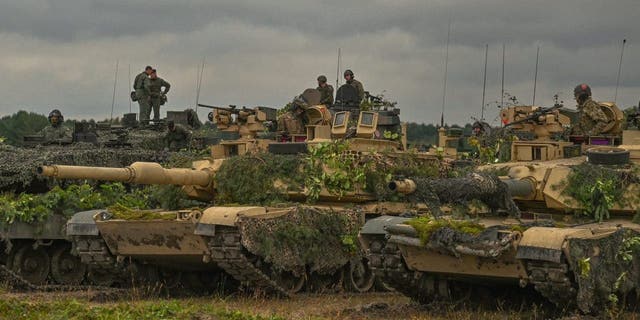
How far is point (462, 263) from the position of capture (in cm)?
1592

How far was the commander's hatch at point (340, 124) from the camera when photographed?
68.8 ft

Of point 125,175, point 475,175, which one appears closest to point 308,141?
point 125,175

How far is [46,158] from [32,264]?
2151 millimetres

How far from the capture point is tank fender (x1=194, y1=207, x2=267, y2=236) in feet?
58.2

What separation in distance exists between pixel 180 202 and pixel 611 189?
7.55 meters

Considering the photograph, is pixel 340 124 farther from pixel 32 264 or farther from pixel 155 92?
pixel 155 92

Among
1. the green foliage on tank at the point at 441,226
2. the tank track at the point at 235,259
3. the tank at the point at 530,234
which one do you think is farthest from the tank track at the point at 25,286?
the green foliage on tank at the point at 441,226

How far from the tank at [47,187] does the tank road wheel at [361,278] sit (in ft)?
15.2

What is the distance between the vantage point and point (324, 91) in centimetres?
2470

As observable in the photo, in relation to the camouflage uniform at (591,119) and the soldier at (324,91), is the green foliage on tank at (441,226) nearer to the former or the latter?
the camouflage uniform at (591,119)

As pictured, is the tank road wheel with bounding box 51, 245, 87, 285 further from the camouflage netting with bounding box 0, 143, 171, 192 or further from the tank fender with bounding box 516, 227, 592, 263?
the tank fender with bounding box 516, 227, 592, 263

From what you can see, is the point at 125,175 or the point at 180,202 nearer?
the point at 125,175

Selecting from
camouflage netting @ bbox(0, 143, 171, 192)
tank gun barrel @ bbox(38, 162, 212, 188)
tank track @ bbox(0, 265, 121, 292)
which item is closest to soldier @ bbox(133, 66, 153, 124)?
camouflage netting @ bbox(0, 143, 171, 192)

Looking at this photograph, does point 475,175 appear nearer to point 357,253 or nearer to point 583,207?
point 583,207
